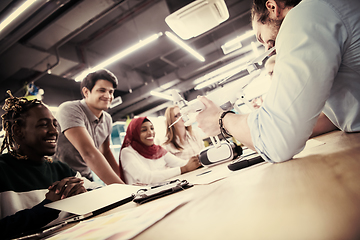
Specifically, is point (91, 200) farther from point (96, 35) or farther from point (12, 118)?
point (96, 35)

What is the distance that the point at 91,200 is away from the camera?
2.83ft

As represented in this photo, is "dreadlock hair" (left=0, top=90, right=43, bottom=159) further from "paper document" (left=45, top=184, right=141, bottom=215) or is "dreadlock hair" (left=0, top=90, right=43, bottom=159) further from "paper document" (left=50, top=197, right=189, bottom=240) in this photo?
"paper document" (left=50, top=197, right=189, bottom=240)

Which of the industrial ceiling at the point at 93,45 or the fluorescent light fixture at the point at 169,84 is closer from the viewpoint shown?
the industrial ceiling at the point at 93,45

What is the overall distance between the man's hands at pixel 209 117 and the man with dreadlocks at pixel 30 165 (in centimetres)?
72

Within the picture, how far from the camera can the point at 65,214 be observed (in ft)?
3.09

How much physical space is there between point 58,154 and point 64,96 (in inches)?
209

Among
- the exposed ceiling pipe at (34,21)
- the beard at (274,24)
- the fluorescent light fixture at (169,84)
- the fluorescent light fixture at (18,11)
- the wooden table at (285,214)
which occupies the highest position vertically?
the exposed ceiling pipe at (34,21)

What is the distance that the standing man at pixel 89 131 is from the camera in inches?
59.2

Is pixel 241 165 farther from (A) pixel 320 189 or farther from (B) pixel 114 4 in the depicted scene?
(B) pixel 114 4

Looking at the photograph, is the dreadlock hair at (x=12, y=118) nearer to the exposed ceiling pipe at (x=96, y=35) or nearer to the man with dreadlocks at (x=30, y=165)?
the man with dreadlocks at (x=30, y=165)

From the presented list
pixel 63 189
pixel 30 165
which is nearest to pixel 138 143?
pixel 30 165

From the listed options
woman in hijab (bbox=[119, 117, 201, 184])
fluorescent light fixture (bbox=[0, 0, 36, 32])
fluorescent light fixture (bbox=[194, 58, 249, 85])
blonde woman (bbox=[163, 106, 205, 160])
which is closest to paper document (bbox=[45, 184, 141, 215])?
woman in hijab (bbox=[119, 117, 201, 184])

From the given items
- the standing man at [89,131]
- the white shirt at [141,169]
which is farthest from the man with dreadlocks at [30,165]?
the white shirt at [141,169]

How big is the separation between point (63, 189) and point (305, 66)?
1.12 meters
